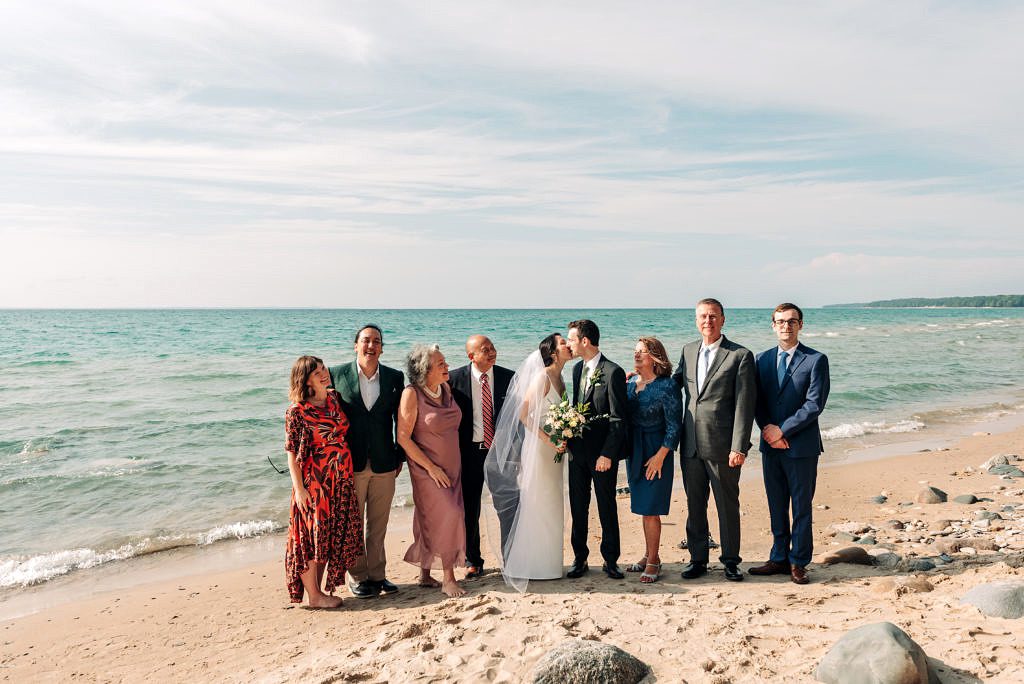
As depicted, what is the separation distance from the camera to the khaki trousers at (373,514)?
5.85 meters

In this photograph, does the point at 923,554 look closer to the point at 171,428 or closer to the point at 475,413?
the point at 475,413

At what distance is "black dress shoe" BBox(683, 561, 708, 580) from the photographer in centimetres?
578

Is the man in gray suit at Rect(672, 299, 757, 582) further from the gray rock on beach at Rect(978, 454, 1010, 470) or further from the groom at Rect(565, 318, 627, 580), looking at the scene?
the gray rock on beach at Rect(978, 454, 1010, 470)

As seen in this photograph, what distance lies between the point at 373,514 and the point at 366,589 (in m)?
0.68

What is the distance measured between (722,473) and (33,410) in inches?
693

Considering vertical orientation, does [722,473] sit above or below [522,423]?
below

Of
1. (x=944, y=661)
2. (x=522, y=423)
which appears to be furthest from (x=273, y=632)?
(x=944, y=661)

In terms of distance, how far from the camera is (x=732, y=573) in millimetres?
5684

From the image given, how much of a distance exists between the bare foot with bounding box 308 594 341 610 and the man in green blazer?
0.94 ft

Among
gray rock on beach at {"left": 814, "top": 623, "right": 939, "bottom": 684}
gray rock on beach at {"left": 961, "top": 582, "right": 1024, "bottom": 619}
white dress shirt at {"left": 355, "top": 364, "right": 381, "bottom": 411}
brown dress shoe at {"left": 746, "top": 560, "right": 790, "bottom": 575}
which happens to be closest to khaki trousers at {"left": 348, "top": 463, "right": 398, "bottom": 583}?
white dress shirt at {"left": 355, "top": 364, "right": 381, "bottom": 411}

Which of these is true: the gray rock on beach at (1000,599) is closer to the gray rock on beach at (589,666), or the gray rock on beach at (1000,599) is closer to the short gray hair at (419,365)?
the gray rock on beach at (589,666)

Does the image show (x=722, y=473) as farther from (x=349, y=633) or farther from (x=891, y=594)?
(x=349, y=633)

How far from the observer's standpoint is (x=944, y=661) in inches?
151

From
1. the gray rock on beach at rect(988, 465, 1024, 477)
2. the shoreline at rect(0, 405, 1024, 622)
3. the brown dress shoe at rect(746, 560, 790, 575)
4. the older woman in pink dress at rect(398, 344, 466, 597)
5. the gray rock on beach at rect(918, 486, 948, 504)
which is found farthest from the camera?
the gray rock on beach at rect(988, 465, 1024, 477)
